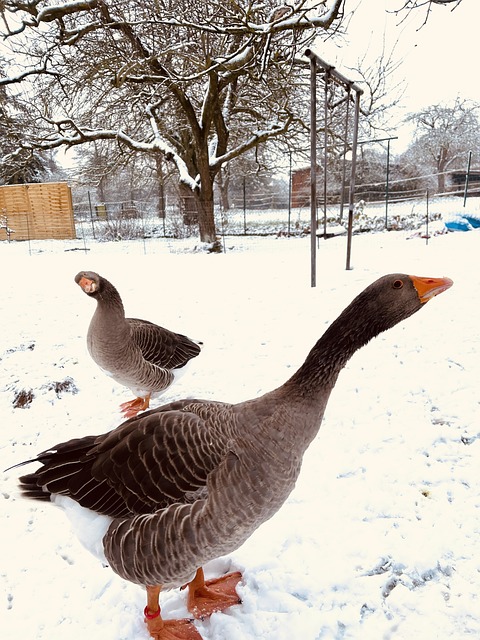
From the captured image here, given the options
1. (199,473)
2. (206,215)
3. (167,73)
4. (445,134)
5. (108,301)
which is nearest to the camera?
(199,473)

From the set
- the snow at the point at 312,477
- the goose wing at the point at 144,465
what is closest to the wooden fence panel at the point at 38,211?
the snow at the point at 312,477

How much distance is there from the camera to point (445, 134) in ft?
114

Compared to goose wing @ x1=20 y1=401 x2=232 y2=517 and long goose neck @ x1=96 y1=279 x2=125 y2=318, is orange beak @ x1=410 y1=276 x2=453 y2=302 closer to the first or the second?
goose wing @ x1=20 y1=401 x2=232 y2=517

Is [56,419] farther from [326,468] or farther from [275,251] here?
[275,251]

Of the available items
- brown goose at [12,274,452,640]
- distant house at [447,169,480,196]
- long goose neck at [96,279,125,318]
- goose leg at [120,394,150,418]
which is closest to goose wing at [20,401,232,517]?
brown goose at [12,274,452,640]

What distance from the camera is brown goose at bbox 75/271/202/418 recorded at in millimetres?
3887

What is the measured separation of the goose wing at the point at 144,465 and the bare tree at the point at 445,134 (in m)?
36.7

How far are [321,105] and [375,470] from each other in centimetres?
1553

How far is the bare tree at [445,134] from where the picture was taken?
33.7m

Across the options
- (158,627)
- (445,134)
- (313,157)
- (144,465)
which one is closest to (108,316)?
(144,465)

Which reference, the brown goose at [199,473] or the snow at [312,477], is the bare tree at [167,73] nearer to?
the snow at [312,477]

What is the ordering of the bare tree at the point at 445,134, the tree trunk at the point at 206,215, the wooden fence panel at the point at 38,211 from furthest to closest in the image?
1. the bare tree at the point at 445,134
2. the wooden fence panel at the point at 38,211
3. the tree trunk at the point at 206,215

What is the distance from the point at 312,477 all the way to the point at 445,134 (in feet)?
129

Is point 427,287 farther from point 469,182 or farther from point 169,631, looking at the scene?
point 469,182
